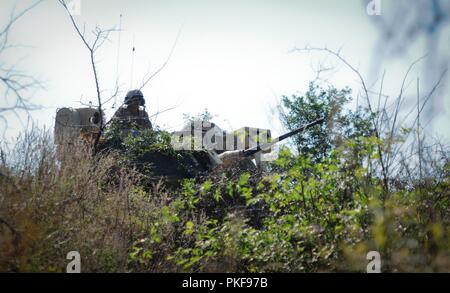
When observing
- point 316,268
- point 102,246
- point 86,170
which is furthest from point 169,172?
point 316,268

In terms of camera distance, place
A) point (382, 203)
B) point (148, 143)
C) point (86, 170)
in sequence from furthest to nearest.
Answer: point (148, 143)
point (86, 170)
point (382, 203)

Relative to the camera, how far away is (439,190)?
4.73 metres

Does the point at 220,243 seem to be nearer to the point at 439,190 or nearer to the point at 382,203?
the point at 382,203

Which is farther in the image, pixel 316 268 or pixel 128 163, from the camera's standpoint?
pixel 128 163

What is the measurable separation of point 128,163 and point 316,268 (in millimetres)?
5147

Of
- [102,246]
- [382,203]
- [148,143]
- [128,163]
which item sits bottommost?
[102,246]
